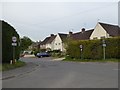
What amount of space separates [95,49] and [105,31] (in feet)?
55.6

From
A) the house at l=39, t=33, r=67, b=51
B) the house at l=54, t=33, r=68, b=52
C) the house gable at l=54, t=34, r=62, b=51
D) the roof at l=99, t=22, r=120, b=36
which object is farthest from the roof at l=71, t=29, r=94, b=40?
the house gable at l=54, t=34, r=62, b=51

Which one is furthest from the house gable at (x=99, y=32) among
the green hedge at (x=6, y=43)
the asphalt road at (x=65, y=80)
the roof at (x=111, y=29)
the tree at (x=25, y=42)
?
the tree at (x=25, y=42)

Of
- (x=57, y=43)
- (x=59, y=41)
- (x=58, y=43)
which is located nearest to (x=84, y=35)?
(x=59, y=41)

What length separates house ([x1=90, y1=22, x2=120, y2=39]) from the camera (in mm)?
57662

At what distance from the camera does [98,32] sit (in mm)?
60375

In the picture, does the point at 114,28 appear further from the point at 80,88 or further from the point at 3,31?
the point at 80,88

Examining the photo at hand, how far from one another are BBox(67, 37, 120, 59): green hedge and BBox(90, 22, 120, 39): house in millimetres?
11592

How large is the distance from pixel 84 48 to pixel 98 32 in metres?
16.8

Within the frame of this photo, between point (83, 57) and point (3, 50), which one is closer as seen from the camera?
point (3, 50)

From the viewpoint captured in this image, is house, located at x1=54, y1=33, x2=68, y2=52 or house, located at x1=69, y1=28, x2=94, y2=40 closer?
house, located at x1=69, y1=28, x2=94, y2=40

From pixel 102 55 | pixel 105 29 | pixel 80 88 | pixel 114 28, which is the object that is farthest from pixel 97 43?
pixel 80 88

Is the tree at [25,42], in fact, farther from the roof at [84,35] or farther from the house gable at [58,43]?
the roof at [84,35]

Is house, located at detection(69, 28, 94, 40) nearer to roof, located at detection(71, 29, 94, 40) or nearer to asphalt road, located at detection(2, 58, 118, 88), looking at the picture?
roof, located at detection(71, 29, 94, 40)

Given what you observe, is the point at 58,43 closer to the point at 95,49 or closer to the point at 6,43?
the point at 95,49
